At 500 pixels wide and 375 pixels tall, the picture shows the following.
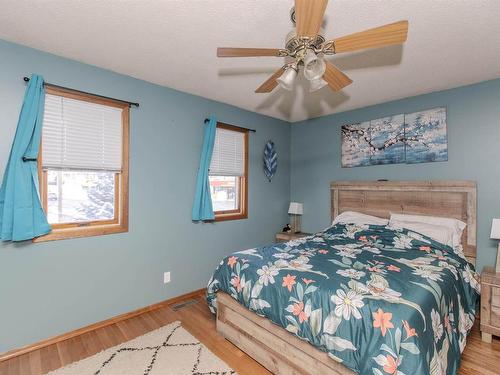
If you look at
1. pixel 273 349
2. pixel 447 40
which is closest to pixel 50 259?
pixel 273 349

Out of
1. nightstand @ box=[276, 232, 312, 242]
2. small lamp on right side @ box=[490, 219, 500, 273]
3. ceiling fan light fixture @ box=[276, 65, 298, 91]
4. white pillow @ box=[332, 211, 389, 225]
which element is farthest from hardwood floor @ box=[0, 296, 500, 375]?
ceiling fan light fixture @ box=[276, 65, 298, 91]

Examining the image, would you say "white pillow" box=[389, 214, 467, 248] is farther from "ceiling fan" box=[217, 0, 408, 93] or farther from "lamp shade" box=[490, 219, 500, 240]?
"ceiling fan" box=[217, 0, 408, 93]

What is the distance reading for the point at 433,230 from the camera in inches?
110

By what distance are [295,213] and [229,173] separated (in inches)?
53.5

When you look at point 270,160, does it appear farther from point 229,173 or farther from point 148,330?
point 148,330

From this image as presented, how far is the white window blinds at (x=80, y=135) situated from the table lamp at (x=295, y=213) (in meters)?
2.68

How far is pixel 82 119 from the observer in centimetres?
243

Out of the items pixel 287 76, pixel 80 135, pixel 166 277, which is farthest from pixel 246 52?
pixel 166 277

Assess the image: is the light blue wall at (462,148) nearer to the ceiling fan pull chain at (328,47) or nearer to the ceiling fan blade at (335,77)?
the ceiling fan blade at (335,77)

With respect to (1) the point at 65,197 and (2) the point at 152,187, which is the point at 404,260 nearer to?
(2) the point at 152,187

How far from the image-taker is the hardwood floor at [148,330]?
1.95m

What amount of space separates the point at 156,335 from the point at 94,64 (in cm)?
261

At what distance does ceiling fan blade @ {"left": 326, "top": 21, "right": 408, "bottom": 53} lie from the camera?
132 centimetres

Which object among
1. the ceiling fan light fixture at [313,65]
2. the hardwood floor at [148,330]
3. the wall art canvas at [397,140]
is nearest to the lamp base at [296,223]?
the wall art canvas at [397,140]
